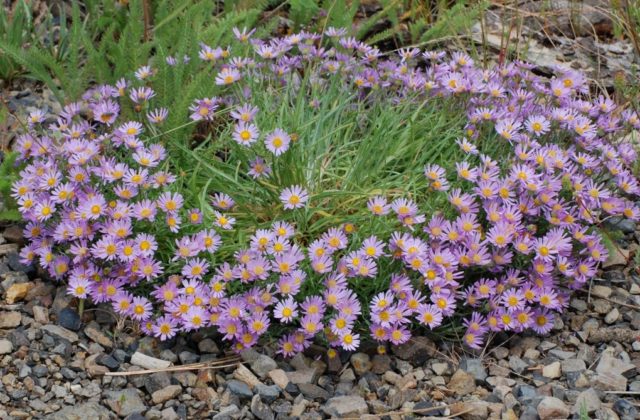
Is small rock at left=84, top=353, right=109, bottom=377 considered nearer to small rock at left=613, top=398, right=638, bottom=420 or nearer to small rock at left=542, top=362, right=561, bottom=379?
small rock at left=542, top=362, right=561, bottom=379

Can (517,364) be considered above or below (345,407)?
below

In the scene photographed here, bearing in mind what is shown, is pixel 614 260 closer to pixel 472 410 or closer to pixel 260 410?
pixel 472 410

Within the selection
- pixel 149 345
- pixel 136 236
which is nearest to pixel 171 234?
pixel 136 236

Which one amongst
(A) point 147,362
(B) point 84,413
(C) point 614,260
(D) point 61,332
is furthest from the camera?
(C) point 614,260

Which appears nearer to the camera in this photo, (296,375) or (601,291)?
(296,375)

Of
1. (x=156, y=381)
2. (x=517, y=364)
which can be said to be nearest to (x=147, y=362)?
(x=156, y=381)
